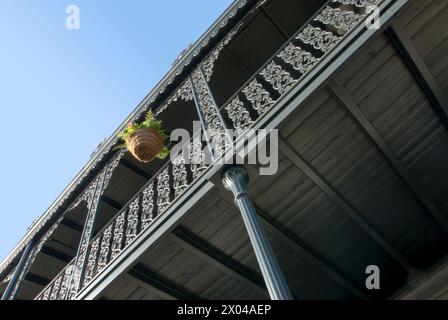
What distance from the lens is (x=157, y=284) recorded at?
19.9ft

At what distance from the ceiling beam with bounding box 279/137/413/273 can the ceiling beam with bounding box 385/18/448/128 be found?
5.88 feet

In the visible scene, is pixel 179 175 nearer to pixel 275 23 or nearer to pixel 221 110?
pixel 221 110

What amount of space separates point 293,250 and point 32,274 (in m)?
7.61

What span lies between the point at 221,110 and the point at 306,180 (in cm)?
168

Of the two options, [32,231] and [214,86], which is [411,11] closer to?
[214,86]

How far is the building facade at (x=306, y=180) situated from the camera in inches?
192

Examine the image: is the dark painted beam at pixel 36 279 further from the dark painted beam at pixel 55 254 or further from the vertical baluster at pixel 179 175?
the vertical baluster at pixel 179 175

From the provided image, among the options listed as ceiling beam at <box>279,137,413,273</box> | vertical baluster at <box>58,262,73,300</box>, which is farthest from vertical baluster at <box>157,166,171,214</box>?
vertical baluster at <box>58,262,73,300</box>

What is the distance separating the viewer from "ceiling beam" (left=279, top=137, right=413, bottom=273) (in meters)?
5.20

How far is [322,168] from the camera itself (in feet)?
18.2

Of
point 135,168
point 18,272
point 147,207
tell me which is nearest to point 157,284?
point 147,207

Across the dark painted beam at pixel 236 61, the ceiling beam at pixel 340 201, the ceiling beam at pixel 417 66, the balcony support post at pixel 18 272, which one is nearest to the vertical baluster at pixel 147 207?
the ceiling beam at pixel 340 201

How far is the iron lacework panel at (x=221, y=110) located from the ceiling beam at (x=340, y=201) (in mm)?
635

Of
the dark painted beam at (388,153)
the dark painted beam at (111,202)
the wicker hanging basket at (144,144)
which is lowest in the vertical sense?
the dark painted beam at (388,153)
